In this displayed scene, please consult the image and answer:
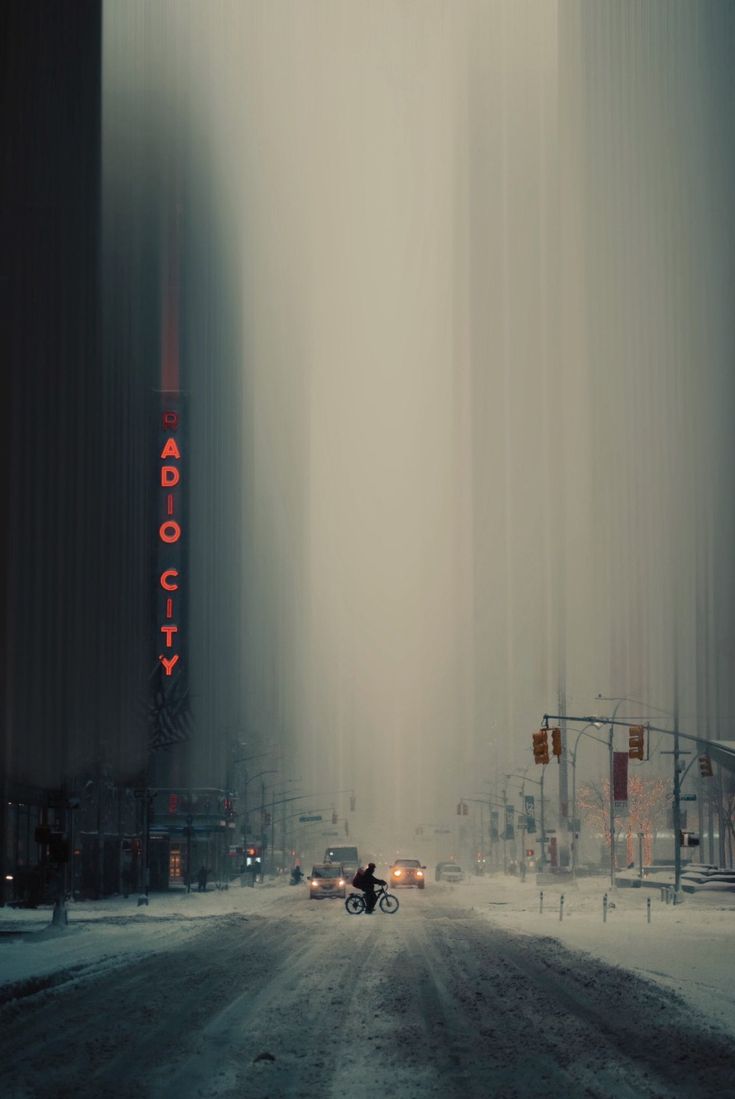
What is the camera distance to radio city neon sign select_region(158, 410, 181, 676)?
108 meters

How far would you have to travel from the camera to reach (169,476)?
115688 mm

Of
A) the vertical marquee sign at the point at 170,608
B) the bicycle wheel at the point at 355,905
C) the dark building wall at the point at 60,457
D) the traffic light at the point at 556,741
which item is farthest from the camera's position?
the vertical marquee sign at the point at 170,608

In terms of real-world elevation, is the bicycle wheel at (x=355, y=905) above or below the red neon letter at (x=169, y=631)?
below

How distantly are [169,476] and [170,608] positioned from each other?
12.1 meters

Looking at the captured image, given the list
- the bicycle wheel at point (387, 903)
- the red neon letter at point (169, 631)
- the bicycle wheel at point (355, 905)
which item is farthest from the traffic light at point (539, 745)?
the red neon letter at point (169, 631)

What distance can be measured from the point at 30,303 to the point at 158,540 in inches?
789

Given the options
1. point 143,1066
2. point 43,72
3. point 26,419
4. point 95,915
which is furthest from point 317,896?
point 43,72

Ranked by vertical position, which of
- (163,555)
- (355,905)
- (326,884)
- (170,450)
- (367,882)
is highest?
(170,450)

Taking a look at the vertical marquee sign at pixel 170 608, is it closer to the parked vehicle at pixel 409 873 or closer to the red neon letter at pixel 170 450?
the red neon letter at pixel 170 450

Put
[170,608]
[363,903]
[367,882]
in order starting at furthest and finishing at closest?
[170,608] < [363,903] < [367,882]

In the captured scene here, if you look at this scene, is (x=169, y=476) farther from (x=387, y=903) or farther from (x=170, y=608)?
(x=387, y=903)

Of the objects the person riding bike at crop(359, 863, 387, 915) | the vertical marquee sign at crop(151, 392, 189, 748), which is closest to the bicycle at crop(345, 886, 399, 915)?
the person riding bike at crop(359, 863, 387, 915)

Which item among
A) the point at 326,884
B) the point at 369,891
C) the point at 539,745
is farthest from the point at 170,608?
the point at 369,891

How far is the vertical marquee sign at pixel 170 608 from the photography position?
108 meters
